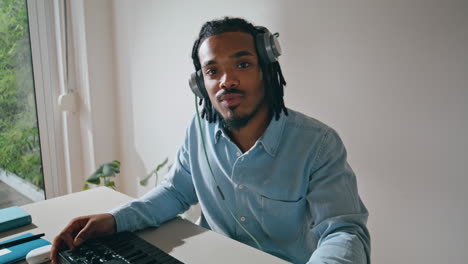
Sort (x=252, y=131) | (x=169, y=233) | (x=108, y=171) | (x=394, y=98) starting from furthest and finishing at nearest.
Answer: (x=108, y=171) → (x=394, y=98) → (x=252, y=131) → (x=169, y=233)

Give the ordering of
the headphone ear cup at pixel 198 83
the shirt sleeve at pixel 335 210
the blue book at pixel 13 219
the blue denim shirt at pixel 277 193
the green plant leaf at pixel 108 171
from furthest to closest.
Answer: the green plant leaf at pixel 108 171
the headphone ear cup at pixel 198 83
the blue book at pixel 13 219
the blue denim shirt at pixel 277 193
the shirt sleeve at pixel 335 210

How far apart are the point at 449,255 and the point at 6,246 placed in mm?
1335

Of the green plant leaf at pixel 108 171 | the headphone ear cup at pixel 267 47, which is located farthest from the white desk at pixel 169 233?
the green plant leaf at pixel 108 171

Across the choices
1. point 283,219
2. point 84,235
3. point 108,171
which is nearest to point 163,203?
point 84,235

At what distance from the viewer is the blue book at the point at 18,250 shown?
79 centimetres

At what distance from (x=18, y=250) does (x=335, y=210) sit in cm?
75

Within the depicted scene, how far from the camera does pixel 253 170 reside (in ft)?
3.29

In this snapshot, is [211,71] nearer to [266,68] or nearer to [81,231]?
[266,68]

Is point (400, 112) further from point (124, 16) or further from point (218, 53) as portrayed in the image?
point (124, 16)

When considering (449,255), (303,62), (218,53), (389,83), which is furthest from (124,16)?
(449,255)

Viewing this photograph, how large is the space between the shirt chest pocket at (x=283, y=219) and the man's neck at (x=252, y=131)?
177 millimetres

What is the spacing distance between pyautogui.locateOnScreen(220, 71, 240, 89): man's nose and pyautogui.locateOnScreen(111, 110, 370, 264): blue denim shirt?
16cm

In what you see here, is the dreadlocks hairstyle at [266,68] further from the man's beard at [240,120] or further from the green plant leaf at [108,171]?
the green plant leaf at [108,171]

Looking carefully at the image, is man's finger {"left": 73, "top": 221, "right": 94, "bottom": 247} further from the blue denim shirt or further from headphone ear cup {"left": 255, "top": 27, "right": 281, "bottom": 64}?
headphone ear cup {"left": 255, "top": 27, "right": 281, "bottom": 64}
